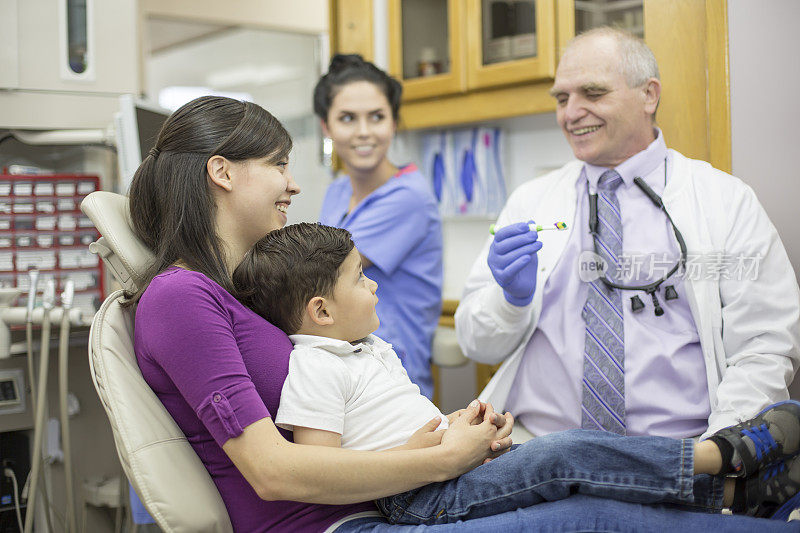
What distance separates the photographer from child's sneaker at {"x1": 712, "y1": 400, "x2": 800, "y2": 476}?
1.08m

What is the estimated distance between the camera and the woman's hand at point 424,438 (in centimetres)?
112

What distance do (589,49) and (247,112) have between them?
0.92 m

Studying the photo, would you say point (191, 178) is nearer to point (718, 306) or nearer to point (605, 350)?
point (605, 350)

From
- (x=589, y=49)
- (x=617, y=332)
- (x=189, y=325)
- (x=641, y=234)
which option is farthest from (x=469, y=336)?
(x=189, y=325)

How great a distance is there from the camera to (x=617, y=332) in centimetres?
167

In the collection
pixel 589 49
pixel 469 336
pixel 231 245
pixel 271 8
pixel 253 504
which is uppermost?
pixel 271 8

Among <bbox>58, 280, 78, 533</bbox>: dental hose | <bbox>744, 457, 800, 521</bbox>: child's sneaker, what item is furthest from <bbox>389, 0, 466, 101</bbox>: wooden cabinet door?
<bbox>744, 457, 800, 521</bbox>: child's sneaker

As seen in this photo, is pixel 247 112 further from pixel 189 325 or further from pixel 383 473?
pixel 383 473

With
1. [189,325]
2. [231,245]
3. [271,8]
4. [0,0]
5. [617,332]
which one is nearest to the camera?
[189,325]

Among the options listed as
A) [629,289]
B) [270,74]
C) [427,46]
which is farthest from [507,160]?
[270,74]

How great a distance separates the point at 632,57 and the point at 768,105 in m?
0.45

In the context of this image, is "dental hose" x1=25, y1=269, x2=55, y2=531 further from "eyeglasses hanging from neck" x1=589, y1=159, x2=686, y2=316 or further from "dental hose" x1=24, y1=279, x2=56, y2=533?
"eyeglasses hanging from neck" x1=589, y1=159, x2=686, y2=316

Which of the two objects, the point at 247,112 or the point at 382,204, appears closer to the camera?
the point at 247,112

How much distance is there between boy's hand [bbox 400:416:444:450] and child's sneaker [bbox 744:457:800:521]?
47 cm
